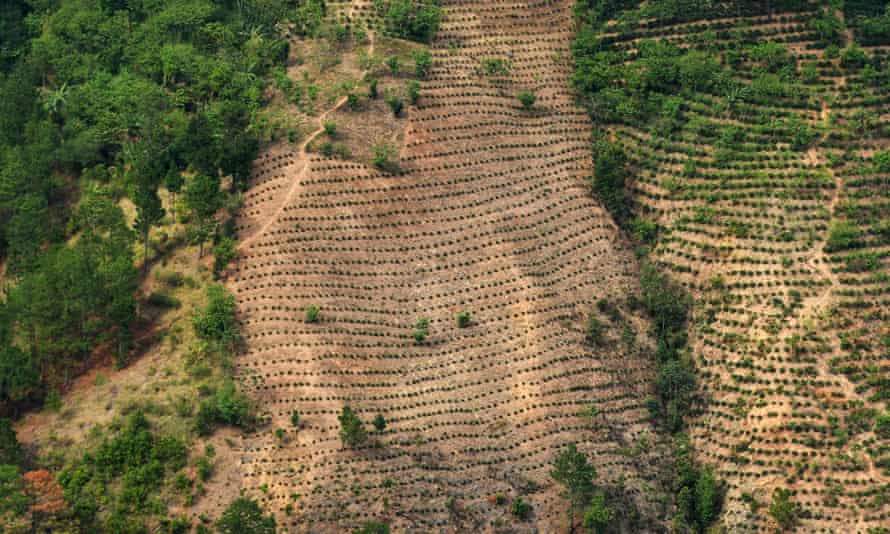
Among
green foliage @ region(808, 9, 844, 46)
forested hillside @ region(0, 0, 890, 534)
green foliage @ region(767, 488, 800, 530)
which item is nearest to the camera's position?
green foliage @ region(767, 488, 800, 530)

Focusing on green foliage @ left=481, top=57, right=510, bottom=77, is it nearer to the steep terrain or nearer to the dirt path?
the steep terrain

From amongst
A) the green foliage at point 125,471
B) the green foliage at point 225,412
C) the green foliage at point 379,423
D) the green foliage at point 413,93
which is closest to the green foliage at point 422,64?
the green foliage at point 413,93

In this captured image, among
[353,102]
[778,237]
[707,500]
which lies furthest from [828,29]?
[707,500]

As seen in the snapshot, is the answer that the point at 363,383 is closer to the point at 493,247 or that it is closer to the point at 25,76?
the point at 493,247

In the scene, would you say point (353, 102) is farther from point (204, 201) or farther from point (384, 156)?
point (204, 201)

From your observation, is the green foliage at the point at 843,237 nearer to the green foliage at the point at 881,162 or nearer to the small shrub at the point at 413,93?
the green foliage at the point at 881,162

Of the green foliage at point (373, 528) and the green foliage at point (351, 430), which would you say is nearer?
the green foliage at point (373, 528)

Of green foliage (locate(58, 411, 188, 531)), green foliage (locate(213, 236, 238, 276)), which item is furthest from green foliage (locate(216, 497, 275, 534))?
green foliage (locate(213, 236, 238, 276))

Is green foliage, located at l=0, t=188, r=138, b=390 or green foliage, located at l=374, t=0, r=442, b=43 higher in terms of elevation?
green foliage, located at l=374, t=0, r=442, b=43
